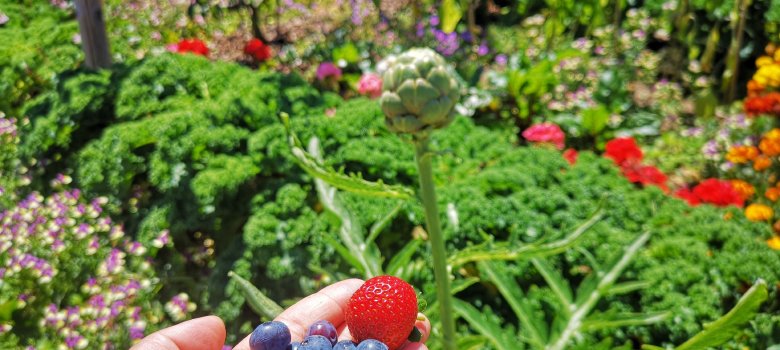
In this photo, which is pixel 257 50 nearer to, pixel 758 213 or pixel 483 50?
pixel 483 50

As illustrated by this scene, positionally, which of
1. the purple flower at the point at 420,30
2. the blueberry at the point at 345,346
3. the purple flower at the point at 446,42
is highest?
the blueberry at the point at 345,346

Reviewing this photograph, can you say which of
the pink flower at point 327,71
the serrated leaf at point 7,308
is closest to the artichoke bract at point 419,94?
the serrated leaf at point 7,308

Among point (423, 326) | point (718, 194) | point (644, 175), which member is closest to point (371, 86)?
point (644, 175)

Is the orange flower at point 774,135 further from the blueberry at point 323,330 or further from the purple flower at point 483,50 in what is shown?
Answer: the blueberry at point 323,330

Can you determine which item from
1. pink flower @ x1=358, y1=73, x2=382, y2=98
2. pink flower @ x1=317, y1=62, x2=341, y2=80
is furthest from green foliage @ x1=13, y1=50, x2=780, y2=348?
pink flower @ x1=317, y1=62, x2=341, y2=80

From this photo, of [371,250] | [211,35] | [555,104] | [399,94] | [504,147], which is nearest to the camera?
[399,94]

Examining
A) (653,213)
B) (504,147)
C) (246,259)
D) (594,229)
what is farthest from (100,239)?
(653,213)

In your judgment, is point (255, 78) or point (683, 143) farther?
point (683, 143)

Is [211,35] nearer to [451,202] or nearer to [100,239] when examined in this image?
[100,239]

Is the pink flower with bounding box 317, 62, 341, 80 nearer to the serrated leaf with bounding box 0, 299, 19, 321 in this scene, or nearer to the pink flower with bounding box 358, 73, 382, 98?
the pink flower with bounding box 358, 73, 382, 98
